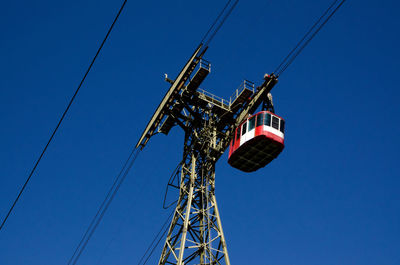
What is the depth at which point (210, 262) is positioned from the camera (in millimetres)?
22984

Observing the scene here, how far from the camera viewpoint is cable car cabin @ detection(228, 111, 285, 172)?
23.1 meters

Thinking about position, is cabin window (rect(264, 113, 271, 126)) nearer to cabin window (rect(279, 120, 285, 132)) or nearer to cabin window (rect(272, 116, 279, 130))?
cabin window (rect(272, 116, 279, 130))

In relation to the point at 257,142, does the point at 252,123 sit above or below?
above

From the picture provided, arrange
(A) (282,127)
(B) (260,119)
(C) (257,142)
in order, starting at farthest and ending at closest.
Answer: (A) (282,127)
(B) (260,119)
(C) (257,142)

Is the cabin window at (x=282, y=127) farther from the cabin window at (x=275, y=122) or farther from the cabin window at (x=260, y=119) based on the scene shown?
the cabin window at (x=260, y=119)

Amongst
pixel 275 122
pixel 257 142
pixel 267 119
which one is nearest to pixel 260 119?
pixel 267 119

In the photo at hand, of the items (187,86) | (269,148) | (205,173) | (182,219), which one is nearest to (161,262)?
(182,219)

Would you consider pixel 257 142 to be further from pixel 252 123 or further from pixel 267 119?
pixel 267 119

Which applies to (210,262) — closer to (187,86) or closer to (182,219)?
(182,219)

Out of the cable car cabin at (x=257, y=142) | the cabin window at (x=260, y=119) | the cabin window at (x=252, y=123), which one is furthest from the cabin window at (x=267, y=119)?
the cabin window at (x=252, y=123)

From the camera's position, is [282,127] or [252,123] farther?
[252,123]

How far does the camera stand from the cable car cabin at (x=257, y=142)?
75.9ft

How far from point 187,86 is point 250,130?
5513 mm

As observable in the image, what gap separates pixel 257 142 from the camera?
2327 centimetres
